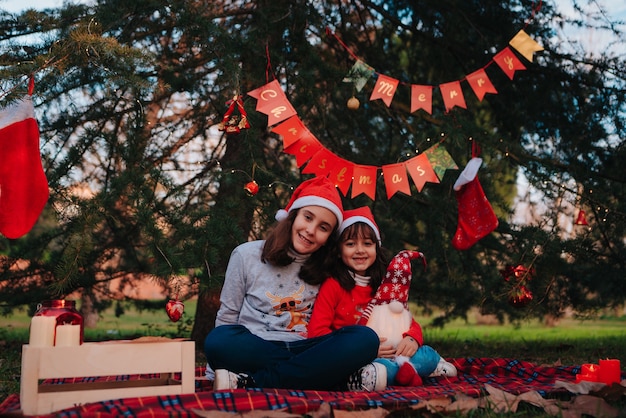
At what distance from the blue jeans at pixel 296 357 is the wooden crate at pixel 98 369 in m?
0.43

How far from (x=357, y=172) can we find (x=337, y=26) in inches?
63.4

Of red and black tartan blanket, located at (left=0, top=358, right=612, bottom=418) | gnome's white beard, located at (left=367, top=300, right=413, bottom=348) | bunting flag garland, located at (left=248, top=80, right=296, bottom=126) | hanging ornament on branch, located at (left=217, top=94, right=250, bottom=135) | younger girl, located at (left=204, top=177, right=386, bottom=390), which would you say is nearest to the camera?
red and black tartan blanket, located at (left=0, top=358, right=612, bottom=418)

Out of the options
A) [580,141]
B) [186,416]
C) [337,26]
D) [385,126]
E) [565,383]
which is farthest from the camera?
[385,126]

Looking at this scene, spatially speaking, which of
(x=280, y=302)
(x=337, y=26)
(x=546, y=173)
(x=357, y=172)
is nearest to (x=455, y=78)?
(x=337, y=26)

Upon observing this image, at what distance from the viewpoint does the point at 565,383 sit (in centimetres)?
251

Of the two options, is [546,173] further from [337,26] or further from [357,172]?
[337,26]

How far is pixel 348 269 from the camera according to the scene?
3.24 m

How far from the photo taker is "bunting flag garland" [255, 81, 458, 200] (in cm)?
383

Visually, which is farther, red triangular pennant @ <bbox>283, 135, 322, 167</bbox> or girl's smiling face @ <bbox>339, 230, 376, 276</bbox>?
red triangular pennant @ <bbox>283, 135, 322, 167</bbox>

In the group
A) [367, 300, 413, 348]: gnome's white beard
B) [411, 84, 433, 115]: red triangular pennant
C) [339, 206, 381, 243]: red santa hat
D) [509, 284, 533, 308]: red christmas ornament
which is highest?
[411, 84, 433, 115]: red triangular pennant

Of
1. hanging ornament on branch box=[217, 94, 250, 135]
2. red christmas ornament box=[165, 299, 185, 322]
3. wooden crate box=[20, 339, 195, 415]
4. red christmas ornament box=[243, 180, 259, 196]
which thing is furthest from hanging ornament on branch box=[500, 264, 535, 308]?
wooden crate box=[20, 339, 195, 415]

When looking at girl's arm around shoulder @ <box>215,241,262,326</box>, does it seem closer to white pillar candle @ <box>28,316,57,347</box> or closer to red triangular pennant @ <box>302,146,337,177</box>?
red triangular pennant @ <box>302,146,337,177</box>

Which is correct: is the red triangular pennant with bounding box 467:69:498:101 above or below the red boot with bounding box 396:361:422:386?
above

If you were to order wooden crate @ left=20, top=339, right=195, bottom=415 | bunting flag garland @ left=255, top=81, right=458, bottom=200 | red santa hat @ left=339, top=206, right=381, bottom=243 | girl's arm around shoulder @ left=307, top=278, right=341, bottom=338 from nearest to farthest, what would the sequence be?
1. wooden crate @ left=20, top=339, right=195, bottom=415
2. girl's arm around shoulder @ left=307, top=278, right=341, bottom=338
3. red santa hat @ left=339, top=206, right=381, bottom=243
4. bunting flag garland @ left=255, top=81, right=458, bottom=200
